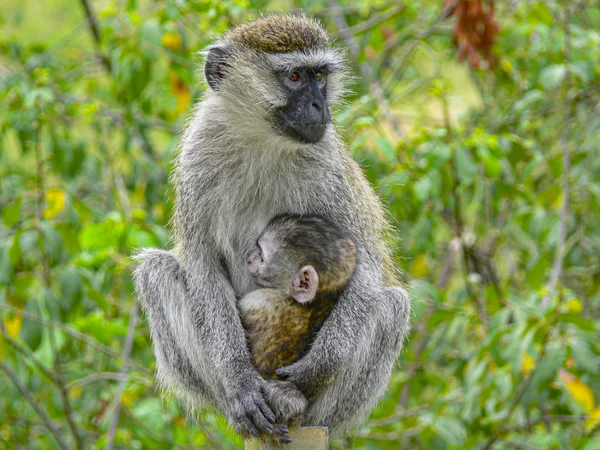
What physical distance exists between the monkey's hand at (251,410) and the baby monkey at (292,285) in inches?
4.7

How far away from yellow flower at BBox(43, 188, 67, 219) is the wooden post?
250cm

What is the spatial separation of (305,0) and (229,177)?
3.08 meters

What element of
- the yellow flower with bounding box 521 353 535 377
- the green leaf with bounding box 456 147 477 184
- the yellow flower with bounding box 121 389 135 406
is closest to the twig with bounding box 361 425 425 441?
the yellow flower with bounding box 521 353 535 377

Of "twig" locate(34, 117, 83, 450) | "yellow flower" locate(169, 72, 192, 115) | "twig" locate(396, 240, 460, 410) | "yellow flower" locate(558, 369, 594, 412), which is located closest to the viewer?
"yellow flower" locate(558, 369, 594, 412)

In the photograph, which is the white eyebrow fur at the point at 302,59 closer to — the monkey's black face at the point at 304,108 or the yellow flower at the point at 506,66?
the monkey's black face at the point at 304,108

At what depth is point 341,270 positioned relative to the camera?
4961mm

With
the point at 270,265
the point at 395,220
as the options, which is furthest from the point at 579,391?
the point at 270,265

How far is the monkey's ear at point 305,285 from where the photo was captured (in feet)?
15.9

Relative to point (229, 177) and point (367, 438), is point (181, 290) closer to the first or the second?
point (229, 177)

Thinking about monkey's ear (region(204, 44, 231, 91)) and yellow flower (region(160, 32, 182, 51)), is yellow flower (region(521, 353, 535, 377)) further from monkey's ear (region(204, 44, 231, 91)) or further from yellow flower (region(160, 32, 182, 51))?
yellow flower (region(160, 32, 182, 51))

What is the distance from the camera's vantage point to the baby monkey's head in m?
4.88

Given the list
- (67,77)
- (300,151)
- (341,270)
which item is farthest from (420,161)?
(67,77)

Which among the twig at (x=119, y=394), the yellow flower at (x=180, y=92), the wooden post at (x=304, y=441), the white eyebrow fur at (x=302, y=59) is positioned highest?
the white eyebrow fur at (x=302, y=59)

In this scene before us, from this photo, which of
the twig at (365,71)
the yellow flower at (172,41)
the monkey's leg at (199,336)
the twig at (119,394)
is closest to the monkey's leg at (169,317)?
the monkey's leg at (199,336)
